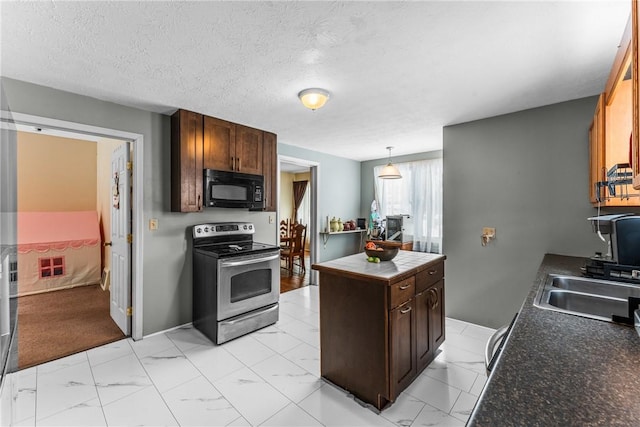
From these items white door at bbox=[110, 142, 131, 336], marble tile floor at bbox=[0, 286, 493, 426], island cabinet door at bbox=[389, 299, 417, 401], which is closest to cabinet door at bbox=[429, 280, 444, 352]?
marble tile floor at bbox=[0, 286, 493, 426]

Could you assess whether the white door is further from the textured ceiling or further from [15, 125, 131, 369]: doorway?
the textured ceiling

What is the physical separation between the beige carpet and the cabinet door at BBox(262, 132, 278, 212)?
6.90 ft

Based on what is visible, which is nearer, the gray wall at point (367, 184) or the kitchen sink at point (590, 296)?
the kitchen sink at point (590, 296)

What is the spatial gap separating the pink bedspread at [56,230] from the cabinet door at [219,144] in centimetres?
317

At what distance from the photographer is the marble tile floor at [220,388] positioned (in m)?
1.70

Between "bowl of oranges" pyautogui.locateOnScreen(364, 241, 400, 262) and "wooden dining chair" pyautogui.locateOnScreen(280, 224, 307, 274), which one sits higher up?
"bowl of oranges" pyautogui.locateOnScreen(364, 241, 400, 262)

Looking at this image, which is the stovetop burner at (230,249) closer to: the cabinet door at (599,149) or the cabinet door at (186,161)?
the cabinet door at (186,161)

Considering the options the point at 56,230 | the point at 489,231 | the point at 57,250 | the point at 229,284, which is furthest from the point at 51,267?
the point at 489,231

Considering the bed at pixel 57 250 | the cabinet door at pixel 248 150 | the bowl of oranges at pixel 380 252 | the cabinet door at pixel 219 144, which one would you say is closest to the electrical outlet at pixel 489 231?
the bowl of oranges at pixel 380 252

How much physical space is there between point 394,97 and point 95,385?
3.26 m

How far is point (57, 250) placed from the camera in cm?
422

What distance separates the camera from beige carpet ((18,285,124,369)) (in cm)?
247

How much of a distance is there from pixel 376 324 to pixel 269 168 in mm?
2464

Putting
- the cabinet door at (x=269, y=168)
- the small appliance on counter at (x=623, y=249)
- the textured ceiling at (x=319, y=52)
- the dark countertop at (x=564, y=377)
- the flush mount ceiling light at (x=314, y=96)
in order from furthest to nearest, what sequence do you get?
the cabinet door at (x=269, y=168) → the flush mount ceiling light at (x=314, y=96) → the small appliance on counter at (x=623, y=249) → the textured ceiling at (x=319, y=52) → the dark countertop at (x=564, y=377)
